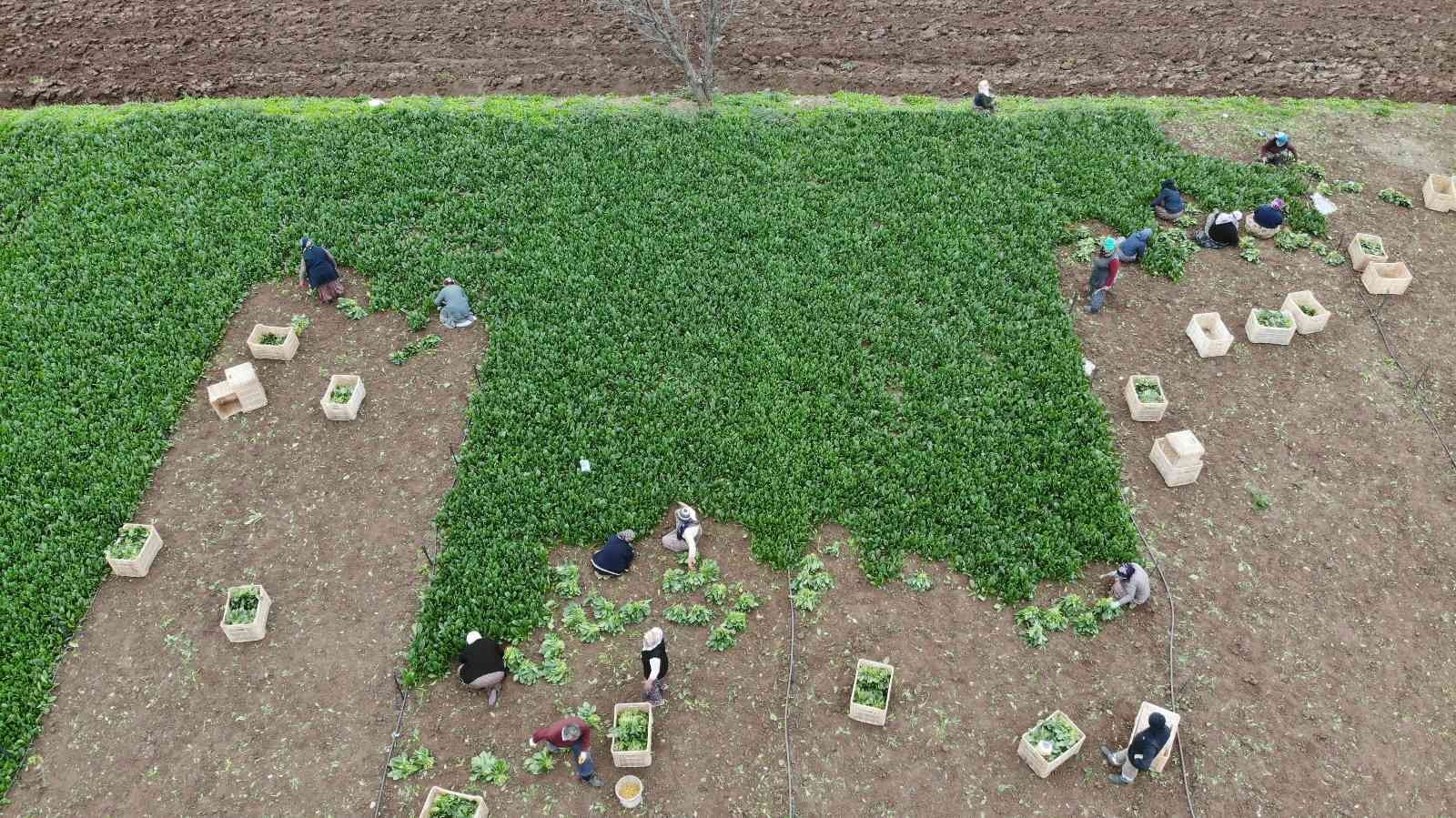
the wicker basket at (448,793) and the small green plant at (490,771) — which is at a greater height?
the wicker basket at (448,793)

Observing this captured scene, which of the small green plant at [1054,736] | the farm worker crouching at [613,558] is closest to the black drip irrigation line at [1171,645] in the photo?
the small green plant at [1054,736]

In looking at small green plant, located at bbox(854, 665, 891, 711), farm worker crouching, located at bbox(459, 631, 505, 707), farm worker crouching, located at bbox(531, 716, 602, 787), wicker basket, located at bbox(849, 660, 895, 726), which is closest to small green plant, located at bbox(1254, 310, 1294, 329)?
wicker basket, located at bbox(849, 660, 895, 726)

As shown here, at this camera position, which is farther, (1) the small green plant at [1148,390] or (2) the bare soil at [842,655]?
(1) the small green plant at [1148,390]

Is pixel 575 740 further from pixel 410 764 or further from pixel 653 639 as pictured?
pixel 410 764

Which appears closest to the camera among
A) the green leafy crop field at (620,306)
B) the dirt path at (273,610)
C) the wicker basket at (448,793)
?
the wicker basket at (448,793)

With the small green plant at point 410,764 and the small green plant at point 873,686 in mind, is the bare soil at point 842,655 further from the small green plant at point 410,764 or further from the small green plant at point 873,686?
the small green plant at point 873,686

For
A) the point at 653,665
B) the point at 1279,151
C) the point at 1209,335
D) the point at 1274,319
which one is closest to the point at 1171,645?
the point at 1209,335

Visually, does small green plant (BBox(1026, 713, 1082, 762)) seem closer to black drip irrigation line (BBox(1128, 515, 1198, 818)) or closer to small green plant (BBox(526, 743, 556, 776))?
black drip irrigation line (BBox(1128, 515, 1198, 818))

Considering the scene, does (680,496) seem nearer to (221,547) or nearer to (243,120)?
(221,547)
